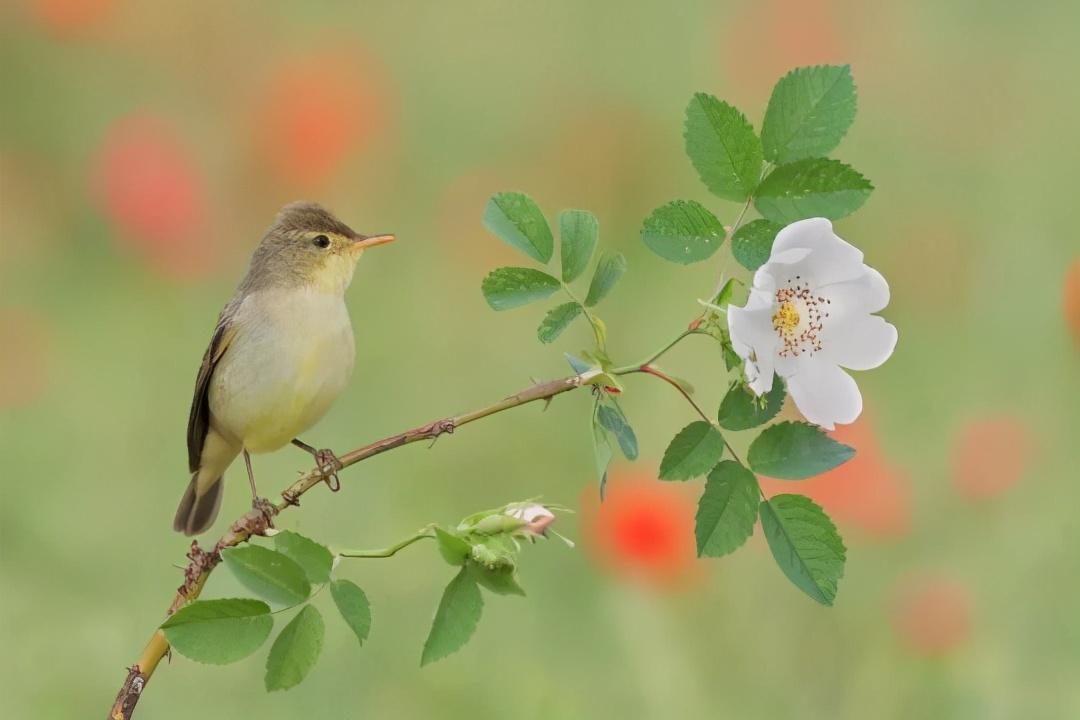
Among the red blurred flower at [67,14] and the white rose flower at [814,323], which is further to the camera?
the red blurred flower at [67,14]

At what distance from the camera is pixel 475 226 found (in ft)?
17.1

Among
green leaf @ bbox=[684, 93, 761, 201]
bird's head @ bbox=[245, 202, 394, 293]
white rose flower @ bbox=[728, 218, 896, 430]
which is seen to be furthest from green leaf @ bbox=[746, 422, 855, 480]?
bird's head @ bbox=[245, 202, 394, 293]

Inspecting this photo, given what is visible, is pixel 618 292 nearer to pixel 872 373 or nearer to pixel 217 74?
pixel 872 373

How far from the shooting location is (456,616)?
1.59 m

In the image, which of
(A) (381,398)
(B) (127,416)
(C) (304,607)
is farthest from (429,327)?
(C) (304,607)

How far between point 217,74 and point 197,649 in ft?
17.4

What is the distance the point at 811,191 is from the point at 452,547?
0.53 meters

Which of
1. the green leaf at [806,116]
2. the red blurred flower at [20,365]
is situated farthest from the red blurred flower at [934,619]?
the red blurred flower at [20,365]

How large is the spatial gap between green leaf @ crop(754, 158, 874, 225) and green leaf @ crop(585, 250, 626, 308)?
162 mm

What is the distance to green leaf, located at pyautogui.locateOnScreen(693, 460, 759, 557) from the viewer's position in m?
1.62

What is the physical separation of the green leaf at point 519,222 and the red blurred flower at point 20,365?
3.41m

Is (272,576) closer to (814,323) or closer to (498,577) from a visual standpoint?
(498,577)

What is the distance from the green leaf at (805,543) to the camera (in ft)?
5.25

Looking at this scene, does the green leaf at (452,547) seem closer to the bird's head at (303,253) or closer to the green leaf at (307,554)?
the green leaf at (307,554)
